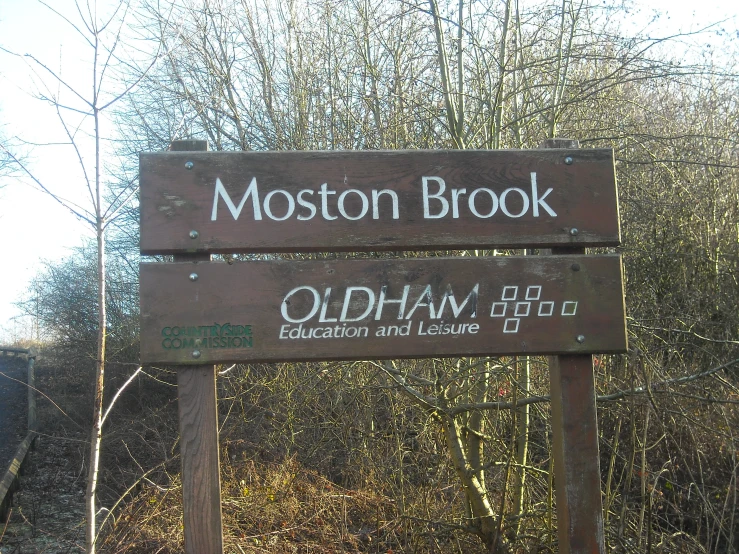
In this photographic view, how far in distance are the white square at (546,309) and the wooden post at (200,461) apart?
138 cm

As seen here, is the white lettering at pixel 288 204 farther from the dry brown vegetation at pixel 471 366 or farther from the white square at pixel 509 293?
the dry brown vegetation at pixel 471 366

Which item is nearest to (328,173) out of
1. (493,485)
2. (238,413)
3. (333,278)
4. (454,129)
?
(333,278)

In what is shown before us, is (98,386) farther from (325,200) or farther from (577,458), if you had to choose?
(577,458)

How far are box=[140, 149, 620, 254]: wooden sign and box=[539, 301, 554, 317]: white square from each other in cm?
25

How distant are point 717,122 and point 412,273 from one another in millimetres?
10285

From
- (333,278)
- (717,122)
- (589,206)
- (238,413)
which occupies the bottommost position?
(238,413)

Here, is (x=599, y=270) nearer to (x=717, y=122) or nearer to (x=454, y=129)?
(x=454, y=129)

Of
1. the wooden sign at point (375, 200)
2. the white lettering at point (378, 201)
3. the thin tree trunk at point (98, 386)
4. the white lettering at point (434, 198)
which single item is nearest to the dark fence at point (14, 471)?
the thin tree trunk at point (98, 386)

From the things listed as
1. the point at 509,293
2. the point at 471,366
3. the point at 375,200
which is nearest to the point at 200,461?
the point at 375,200

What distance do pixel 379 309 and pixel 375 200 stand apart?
0.46 m

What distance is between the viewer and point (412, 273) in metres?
2.84

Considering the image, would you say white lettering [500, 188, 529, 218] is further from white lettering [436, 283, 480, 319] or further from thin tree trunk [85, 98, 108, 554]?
thin tree trunk [85, 98, 108, 554]

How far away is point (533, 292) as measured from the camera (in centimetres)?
287

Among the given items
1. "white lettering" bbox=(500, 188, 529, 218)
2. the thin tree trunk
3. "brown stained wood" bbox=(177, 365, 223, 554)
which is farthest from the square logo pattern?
the thin tree trunk
